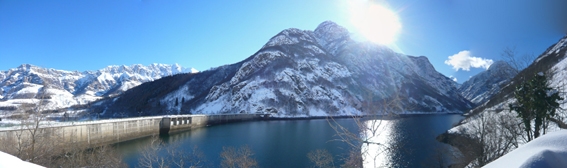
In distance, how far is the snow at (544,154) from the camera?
3125mm

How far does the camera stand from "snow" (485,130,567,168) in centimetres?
312

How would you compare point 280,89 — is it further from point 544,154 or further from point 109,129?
point 544,154

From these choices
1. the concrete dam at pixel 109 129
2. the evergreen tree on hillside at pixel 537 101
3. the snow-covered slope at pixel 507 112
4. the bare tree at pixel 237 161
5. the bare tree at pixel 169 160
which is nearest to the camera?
the snow-covered slope at pixel 507 112

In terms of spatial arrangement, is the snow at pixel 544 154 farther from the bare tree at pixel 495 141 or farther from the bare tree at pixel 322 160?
the bare tree at pixel 495 141

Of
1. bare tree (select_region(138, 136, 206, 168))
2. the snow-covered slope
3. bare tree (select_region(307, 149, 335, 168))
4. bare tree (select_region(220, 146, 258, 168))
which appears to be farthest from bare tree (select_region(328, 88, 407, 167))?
A: bare tree (select_region(138, 136, 206, 168))

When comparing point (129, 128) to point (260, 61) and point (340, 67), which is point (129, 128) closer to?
point (260, 61)

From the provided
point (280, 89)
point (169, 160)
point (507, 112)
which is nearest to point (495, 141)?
point (507, 112)

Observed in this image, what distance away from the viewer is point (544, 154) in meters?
3.23

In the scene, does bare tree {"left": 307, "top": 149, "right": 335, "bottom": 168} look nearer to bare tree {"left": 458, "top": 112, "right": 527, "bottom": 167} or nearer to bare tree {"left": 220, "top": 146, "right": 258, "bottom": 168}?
bare tree {"left": 220, "top": 146, "right": 258, "bottom": 168}

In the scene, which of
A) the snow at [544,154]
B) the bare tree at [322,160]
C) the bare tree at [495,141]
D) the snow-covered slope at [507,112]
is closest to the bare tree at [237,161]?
the bare tree at [322,160]

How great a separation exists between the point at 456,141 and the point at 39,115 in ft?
183

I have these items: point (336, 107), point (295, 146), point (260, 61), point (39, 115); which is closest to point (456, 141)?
point (295, 146)

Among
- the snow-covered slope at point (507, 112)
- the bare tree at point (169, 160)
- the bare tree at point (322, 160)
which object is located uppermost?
the snow-covered slope at point (507, 112)

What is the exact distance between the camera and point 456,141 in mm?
43188
